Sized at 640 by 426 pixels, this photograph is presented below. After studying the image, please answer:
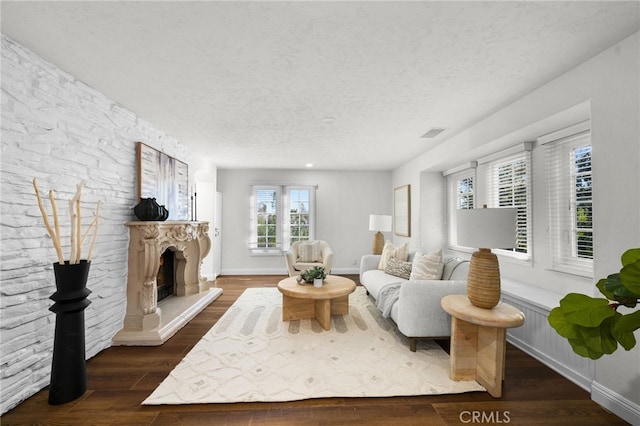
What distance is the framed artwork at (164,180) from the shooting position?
3188mm

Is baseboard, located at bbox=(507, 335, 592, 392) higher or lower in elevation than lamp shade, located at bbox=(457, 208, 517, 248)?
lower

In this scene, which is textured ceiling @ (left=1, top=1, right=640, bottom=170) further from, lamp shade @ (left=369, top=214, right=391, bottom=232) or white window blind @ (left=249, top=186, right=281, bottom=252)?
white window blind @ (left=249, top=186, right=281, bottom=252)

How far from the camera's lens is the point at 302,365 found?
2324 millimetres

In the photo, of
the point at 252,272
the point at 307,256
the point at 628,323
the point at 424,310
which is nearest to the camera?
the point at 628,323

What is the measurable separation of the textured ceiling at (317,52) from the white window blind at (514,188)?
2.78 ft

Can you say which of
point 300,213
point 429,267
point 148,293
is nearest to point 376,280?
point 429,267

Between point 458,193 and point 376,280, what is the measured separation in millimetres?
2273

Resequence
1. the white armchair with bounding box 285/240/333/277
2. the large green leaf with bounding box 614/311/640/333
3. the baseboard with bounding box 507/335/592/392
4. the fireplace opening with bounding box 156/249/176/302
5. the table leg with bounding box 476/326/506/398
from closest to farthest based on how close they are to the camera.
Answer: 1. the large green leaf with bounding box 614/311/640/333
2. the table leg with bounding box 476/326/506/398
3. the baseboard with bounding box 507/335/592/392
4. the fireplace opening with bounding box 156/249/176/302
5. the white armchair with bounding box 285/240/333/277

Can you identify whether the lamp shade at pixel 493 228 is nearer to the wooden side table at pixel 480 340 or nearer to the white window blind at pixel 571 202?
the wooden side table at pixel 480 340

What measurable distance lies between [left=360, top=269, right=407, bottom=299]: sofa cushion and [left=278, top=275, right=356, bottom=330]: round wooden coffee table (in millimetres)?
365

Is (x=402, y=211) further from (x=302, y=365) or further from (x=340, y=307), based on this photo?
(x=302, y=365)

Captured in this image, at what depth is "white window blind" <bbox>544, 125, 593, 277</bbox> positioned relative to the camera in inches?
98.4

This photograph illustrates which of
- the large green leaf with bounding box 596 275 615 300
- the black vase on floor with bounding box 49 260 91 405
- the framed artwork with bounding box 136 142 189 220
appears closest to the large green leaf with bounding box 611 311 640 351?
the large green leaf with bounding box 596 275 615 300

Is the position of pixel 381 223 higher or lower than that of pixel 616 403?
higher
